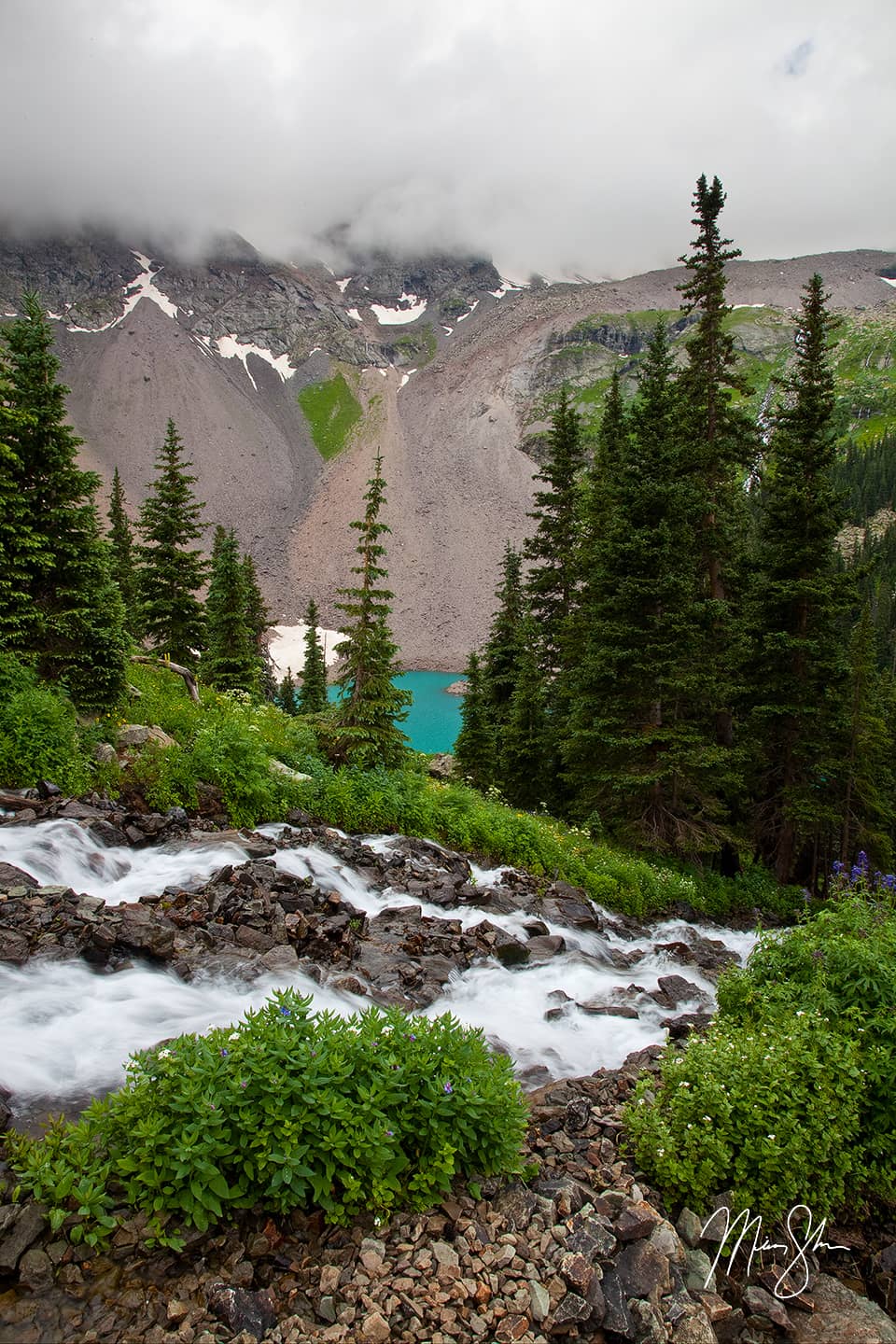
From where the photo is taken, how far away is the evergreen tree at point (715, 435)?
1708 centimetres

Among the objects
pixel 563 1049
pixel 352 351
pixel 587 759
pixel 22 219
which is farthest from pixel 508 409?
pixel 563 1049

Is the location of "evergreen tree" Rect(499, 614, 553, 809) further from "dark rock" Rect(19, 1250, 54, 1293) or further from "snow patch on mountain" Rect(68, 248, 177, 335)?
"snow patch on mountain" Rect(68, 248, 177, 335)

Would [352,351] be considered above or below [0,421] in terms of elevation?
above

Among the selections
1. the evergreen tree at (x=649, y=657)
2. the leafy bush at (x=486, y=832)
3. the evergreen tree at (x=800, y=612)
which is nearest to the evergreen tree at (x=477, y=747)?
the evergreen tree at (x=649, y=657)

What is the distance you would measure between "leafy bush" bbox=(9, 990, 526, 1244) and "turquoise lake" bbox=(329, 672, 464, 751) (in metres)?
42.7

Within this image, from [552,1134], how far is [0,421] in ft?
42.3

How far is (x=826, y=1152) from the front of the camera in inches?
178

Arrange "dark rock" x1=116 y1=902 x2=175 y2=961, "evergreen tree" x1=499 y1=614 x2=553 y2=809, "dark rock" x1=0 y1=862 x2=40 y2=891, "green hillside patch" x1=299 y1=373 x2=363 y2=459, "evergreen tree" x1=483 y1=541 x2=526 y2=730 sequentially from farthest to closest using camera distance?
"green hillside patch" x1=299 y1=373 x2=363 y2=459 → "evergreen tree" x1=483 y1=541 x2=526 y2=730 → "evergreen tree" x1=499 y1=614 x2=553 y2=809 → "dark rock" x1=0 y1=862 x2=40 y2=891 → "dark rock" x1=116 y1=902 x2=175 y2=961

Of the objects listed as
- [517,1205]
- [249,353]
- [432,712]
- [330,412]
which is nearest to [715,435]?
[517,1205]

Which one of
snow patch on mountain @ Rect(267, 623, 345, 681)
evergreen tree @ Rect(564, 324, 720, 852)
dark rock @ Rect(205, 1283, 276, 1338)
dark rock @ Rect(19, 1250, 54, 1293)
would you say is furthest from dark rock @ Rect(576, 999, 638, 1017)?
snow patch on mountain @ Rect(267, 623, 345, 681)

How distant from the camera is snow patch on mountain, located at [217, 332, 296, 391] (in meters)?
159

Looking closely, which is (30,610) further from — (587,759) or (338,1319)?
(587,759)

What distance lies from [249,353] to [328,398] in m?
23.2

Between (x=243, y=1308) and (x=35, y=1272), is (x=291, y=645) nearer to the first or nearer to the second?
(x=35, y=1272)
